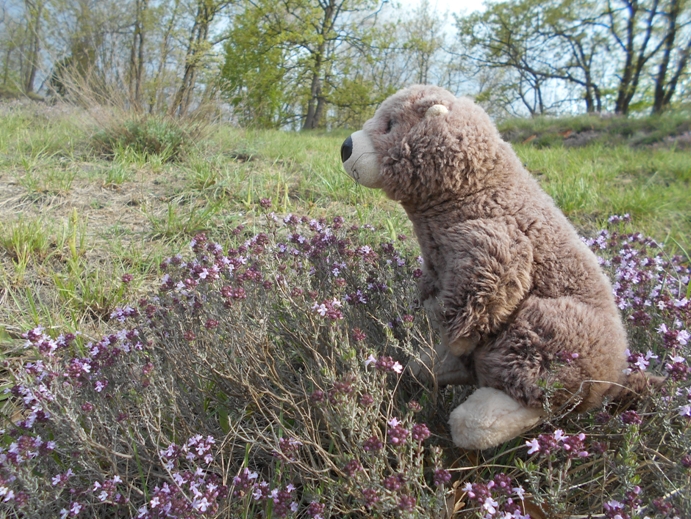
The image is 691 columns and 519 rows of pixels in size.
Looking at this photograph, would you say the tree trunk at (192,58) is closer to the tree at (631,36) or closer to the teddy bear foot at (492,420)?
the teddy bear foot at (492,420)

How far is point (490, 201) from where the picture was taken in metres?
1.60

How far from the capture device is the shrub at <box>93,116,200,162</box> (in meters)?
5.36

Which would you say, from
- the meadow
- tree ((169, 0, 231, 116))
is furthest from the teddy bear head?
tree ((169, 0, 231, 116))

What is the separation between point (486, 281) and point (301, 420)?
2.89ft

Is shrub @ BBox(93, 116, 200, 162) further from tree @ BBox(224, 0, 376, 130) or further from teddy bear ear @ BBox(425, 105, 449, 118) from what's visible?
tree @ BBox(224, 0, 376, 130)

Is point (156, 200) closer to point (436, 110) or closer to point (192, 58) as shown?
point (436, 110)

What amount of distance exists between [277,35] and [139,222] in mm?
16241

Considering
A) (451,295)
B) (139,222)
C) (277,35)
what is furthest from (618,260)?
(277,35)

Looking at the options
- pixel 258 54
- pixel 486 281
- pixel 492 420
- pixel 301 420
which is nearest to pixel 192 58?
pixel 258 54

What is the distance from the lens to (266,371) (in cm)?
179

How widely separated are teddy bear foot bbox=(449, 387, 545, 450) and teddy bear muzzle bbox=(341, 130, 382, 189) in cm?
91

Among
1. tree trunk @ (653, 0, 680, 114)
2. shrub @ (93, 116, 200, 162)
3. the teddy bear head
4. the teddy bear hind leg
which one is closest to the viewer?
the teddy bear head

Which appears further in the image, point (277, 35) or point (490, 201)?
point (277, 35)

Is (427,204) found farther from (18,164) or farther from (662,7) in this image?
(662,7)
